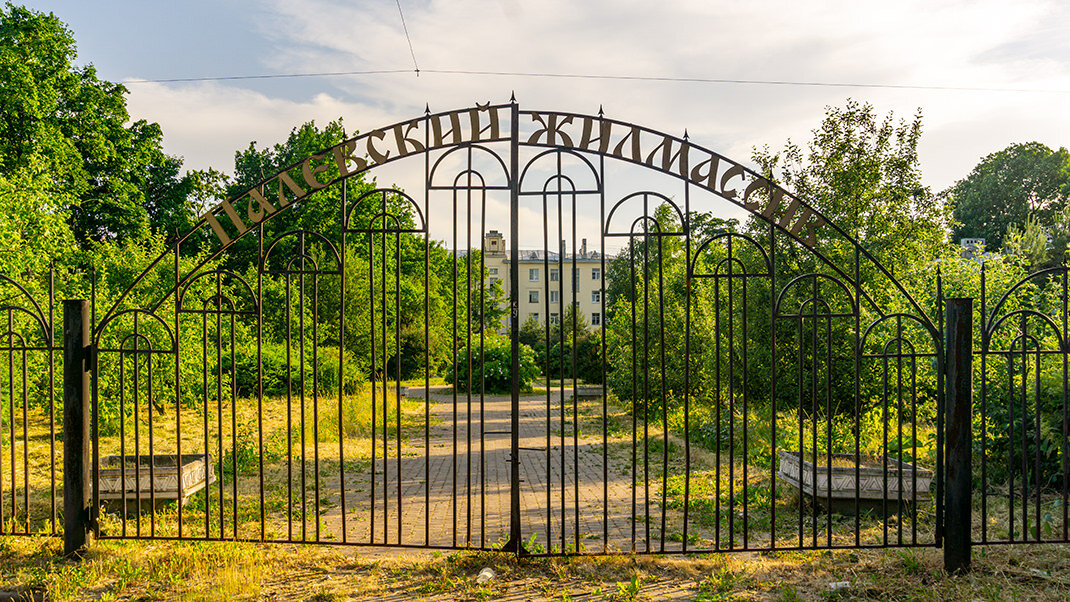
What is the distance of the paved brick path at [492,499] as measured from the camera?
219 inches

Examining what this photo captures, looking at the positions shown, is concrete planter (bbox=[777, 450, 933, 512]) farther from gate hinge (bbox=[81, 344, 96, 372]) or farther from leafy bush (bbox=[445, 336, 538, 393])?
leafy bush (bbox=[445, 336, 538, 393])

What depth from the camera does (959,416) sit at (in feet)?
16.0

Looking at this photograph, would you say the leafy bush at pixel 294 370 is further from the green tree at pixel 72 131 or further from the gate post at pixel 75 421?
the gate post at pixel 75 421

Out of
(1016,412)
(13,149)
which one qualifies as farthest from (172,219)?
(1016,412)

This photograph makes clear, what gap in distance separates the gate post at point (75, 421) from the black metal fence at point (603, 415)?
46 mm

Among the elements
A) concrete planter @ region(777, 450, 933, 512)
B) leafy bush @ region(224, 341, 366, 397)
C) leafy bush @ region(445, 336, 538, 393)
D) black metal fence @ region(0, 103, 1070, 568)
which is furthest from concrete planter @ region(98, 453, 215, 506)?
leafy bush @ region(445, 336, 538, 393)

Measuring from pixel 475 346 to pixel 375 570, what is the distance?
17.9 m

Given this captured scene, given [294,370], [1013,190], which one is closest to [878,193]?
[294,370]

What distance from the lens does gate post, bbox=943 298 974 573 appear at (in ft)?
15.9

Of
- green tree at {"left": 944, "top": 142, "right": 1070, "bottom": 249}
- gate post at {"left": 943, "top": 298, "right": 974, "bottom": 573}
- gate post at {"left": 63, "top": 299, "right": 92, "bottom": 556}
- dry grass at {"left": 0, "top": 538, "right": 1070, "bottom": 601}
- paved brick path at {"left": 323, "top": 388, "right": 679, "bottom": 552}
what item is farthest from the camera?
green tree at {"left": 944, "top": 142, "right": 1070, "bottom": 249}

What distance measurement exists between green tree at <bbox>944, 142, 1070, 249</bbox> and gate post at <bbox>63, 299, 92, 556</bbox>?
119 feet

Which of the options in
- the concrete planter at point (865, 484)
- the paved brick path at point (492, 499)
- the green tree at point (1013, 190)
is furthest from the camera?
the green tree at point (1013, 190)

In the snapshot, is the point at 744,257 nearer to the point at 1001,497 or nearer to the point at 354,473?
the point at 1001,497

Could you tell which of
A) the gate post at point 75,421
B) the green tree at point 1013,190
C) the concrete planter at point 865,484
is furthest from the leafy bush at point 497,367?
the green tree at point 1013,190
